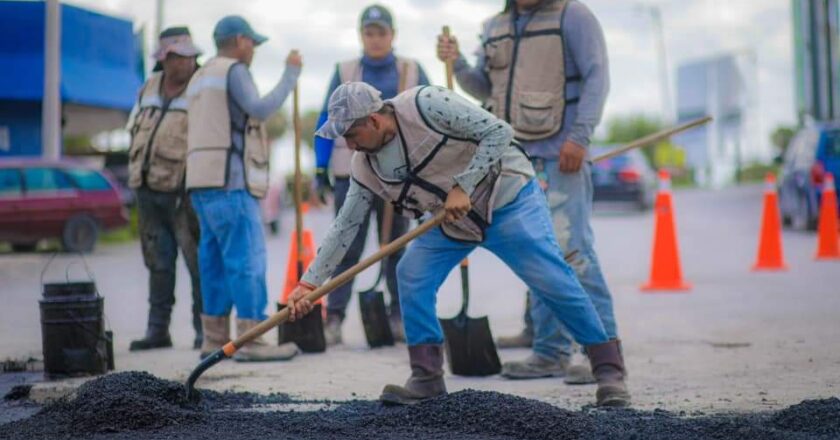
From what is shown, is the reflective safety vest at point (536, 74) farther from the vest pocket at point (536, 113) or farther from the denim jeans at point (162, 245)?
the denim jeans at point (162, 245)

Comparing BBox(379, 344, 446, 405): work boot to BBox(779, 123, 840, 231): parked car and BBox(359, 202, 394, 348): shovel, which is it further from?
BBox(779, 123, 840, 231): parked car

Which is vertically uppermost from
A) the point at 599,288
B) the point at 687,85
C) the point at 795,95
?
the point at 687,85

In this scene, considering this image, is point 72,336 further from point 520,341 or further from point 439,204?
point 520,341

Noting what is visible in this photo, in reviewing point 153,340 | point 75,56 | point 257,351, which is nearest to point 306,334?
point 257,351

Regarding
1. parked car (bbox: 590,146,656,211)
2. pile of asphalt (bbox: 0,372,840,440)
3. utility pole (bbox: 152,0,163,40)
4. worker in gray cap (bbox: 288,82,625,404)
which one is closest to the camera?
pile of asphalt (bbox: 0,372,840,440)

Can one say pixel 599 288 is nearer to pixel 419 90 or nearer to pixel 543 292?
pixel 543 292

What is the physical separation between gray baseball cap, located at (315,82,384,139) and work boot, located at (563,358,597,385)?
6.63 ft

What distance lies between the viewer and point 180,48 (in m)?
8.31

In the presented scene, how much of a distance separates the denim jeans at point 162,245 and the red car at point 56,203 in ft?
37.7

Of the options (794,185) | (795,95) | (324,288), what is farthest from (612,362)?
A: (795,95)

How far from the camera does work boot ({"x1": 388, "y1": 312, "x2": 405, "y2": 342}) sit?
873 centimetres

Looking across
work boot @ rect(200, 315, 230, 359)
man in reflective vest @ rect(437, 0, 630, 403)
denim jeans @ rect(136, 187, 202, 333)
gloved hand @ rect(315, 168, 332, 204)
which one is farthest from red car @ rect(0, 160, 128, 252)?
man in reflective vest @ rect(437, 0, 630, 403)

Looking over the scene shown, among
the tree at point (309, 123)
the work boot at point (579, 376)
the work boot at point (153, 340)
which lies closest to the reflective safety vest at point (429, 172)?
the work boot at point (579, 376)

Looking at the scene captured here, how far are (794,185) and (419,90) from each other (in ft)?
53.3
